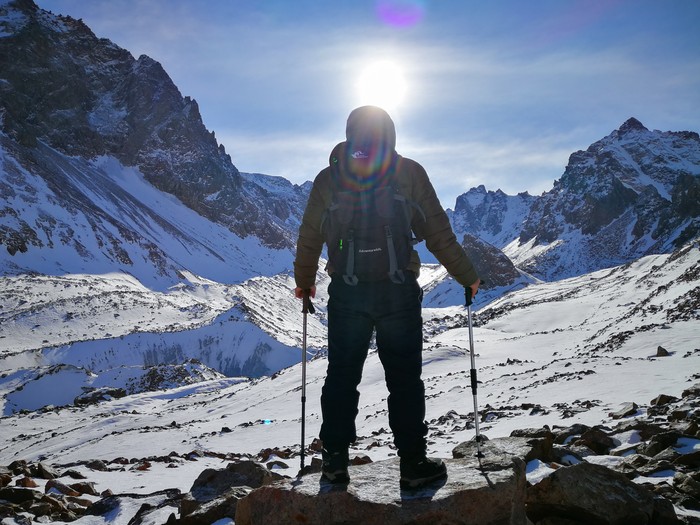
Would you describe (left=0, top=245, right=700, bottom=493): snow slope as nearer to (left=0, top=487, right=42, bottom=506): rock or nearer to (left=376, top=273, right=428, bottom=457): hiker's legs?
(left=0, top=487, right=42, bottom=506): rock

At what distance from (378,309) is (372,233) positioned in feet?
2.26

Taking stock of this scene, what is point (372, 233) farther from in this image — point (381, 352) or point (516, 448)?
point (516, 448)

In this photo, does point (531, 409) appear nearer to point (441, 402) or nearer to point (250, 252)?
point (441, 402)

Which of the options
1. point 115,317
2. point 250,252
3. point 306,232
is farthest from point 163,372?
point 250,252

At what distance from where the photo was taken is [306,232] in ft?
16.4

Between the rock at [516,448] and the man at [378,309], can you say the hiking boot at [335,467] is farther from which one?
the rock at [516,448]

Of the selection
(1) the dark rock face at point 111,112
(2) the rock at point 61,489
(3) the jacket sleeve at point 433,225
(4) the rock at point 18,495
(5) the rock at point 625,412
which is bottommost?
(2) the rock at point 61,489

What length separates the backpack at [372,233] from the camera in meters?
4.55

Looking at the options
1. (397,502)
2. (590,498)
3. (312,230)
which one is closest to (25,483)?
(312,230)

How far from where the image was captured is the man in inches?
177

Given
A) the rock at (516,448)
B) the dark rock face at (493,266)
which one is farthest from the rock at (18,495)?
the dark rock face at (493,266)

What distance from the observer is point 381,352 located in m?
4.66

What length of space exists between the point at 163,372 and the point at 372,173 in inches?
1603

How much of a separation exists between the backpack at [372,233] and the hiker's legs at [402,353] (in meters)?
0.18
